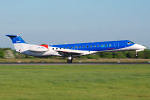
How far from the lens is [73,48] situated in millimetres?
37406

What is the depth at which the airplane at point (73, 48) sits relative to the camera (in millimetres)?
36281

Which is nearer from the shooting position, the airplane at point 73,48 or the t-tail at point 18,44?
the airplane at point 73,48

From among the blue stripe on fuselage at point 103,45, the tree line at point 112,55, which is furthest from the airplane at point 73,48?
the tree line at point 112,55

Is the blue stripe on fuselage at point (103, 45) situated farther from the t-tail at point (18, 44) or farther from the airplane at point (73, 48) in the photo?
the t-tail at point (18, 44)

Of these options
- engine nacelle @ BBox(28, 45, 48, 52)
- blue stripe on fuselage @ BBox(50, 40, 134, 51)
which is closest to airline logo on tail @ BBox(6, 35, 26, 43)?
engine nacelle @ BBox(28, 45, 48, 52)

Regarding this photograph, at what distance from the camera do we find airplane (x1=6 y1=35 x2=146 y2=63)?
3628 centimetres

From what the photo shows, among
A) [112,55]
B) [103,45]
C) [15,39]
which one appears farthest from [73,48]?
[112,55]

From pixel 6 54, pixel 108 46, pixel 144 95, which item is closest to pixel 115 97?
pixel 144 95

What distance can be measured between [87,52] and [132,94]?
2615 cm

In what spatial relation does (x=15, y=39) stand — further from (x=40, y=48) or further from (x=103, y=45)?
(x=103, y=45)

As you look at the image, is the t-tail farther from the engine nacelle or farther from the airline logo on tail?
the engine nacelle

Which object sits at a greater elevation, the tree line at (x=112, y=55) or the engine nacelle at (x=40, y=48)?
the engine nacelle at (x=40, y=48)

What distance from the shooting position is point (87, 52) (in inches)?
1453

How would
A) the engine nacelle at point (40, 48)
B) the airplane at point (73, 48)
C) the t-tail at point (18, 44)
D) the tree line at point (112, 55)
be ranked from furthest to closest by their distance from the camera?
the tree line at point (112, 55), the t-tail at point (18, 44), the engine nacelle at point (40, 48), the airplane at point (73, 48)
